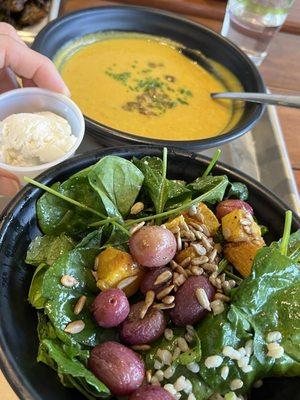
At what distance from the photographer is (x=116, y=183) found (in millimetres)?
848

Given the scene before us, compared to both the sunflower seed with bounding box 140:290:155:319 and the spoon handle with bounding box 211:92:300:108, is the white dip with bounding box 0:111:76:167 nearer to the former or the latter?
the sunflower seed with bounding box 140:290:155:319

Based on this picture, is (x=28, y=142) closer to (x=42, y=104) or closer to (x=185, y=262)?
(x=42, y=104)

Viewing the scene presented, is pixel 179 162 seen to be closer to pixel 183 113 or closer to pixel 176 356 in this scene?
pixel 176 356

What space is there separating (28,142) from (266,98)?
65 cm

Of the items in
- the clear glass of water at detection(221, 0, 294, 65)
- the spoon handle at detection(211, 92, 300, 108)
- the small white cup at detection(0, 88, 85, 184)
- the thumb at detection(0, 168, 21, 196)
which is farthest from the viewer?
the clear glass of water at detection(221, 0, 294, 65)

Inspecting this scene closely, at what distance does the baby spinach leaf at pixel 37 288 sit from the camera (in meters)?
0.74

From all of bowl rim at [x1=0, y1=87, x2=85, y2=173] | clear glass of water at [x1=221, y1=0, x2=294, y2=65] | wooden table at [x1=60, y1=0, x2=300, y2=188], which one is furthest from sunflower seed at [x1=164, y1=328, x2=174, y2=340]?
clear glass of water at [x1=221, y1=0, x2=294, y2=65]

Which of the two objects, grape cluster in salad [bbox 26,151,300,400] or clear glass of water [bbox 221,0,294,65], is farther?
clear glass of water [bbox 221,0,294,65]

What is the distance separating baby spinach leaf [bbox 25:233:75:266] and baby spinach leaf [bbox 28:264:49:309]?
→ 0.04ft

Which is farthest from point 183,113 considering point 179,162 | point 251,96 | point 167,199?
point 167,199

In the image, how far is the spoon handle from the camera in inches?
47.5

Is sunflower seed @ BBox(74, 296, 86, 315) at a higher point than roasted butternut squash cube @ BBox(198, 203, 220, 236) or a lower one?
lower

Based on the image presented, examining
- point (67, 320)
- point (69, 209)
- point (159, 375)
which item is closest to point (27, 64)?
point (69, 209)

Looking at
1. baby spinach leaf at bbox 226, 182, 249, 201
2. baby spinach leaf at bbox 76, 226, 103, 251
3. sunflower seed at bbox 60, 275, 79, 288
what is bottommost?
sunflower seed at bbox 60, 275, 79, 288
